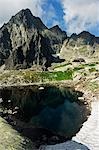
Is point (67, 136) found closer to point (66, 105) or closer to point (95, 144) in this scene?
point (95, 144)

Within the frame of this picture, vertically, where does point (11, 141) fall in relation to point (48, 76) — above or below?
below

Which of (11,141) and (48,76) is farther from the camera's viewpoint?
(48,76)

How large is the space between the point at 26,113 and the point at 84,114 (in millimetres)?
15012

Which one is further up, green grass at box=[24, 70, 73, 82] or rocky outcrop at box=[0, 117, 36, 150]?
green grass at box=[24, 70, 73, 82]

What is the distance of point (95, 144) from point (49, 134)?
12544 millimetres

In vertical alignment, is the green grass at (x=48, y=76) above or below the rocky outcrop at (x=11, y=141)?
above

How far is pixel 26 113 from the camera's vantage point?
8606 cm

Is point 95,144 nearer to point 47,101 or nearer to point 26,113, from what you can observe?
point 26,113

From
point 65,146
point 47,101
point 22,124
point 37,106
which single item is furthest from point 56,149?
point 47,101

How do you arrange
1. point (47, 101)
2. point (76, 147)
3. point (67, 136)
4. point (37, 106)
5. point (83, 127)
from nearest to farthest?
point (76, 147) → point (67, 136) → point (83, 127) → point (37, 106) → point (47, 101)

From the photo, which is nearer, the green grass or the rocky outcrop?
the rocky outcrop

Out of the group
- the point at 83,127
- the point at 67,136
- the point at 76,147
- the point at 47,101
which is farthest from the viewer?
the point at 47,101

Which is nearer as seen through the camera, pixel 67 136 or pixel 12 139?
pixel 12 139

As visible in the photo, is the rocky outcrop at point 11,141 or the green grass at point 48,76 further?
the green grass at point 48,76
